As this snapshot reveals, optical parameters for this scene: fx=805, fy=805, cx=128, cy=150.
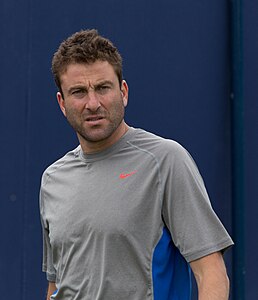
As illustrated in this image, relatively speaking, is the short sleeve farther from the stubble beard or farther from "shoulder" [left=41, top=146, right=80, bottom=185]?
"shoulder" [left=41, top=146, right=80, bottom=185]

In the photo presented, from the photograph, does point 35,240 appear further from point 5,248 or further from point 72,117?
point 72,117

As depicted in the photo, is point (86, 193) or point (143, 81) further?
point (143, 81)

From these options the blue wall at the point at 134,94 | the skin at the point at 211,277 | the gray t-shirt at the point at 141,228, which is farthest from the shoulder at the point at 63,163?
the blue wall at the point at 134,94

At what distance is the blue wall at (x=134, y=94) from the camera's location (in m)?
4.19

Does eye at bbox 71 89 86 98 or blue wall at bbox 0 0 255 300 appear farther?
blue wall at bbox 0 0 255 300

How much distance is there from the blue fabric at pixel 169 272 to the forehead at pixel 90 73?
513 millimetres

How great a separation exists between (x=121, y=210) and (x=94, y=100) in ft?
1.17

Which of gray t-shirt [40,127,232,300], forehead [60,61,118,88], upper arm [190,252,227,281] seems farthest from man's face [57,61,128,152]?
upper arm [190,252,227,281]

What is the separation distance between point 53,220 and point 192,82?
195 centimetres

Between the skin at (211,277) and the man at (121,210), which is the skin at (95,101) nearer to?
the man at (121,210)

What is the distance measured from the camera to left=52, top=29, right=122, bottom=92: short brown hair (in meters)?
Answer: 2.54

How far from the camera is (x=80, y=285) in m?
2.51

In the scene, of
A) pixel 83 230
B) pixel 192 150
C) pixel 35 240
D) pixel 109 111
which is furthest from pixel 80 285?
pixel 192 150

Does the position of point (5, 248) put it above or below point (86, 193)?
below
